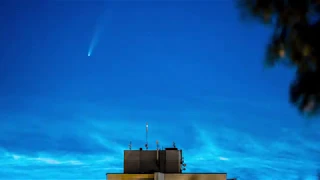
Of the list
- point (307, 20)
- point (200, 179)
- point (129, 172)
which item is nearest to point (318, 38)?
point (307, 20)

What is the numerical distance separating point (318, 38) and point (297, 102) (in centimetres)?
95

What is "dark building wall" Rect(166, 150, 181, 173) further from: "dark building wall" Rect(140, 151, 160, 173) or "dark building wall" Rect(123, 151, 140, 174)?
"dark building wall" Rect(123, 151, 140, 174)

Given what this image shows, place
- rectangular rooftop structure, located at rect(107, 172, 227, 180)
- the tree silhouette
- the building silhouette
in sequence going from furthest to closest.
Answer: the building silhouette → rectangular rooftop structure, located at rect(107, 172, 227, 180) → the tree silhouette

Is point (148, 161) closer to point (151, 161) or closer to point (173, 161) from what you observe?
point (151, 161)

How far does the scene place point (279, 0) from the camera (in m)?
7.39

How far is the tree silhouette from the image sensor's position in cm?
714

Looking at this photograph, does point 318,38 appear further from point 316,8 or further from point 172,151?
point 172,151

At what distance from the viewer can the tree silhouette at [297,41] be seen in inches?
281

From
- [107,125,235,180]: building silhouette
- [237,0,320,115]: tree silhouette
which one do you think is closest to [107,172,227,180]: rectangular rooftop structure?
[107,125,235,180]: building silhouette

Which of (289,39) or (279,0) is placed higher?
(279,0)

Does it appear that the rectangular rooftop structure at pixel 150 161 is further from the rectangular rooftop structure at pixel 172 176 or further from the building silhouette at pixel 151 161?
the rectangular rooftop structure at pixel 172 176

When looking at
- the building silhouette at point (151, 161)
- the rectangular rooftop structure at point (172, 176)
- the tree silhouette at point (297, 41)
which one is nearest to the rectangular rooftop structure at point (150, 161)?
the building silhouette at point (151, 161)

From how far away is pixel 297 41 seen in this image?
282 inches

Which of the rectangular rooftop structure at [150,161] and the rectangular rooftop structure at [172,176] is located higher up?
the rectangular rooftop structure at [150,161]
